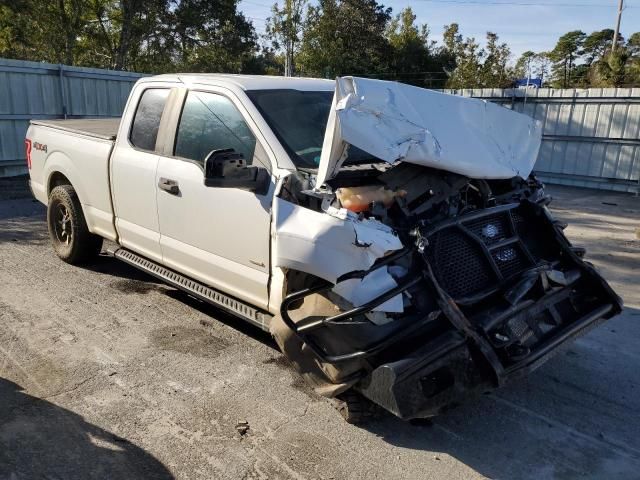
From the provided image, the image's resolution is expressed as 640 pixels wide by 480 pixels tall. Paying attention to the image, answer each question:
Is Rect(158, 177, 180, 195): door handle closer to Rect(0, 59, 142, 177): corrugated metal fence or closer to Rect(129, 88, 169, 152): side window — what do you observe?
Rect(129, 88, 169, 152): side window

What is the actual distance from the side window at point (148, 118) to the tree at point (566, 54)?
4209cm

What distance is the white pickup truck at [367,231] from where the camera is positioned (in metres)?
2.90

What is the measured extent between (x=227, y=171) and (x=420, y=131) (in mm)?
1141

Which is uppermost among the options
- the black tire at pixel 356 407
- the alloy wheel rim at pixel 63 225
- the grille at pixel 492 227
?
the grille at pixel 492 227

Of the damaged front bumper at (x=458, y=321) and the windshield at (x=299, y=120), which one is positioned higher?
the windshield at (x=299, y=120)

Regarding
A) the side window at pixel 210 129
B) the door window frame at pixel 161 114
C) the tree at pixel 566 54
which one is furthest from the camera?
the tree at pixel 566 54

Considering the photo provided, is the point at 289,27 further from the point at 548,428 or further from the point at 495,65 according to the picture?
the point at 548,428

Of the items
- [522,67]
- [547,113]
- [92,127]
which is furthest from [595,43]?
[92,127]

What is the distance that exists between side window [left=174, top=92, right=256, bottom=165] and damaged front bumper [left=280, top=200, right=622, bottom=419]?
1.31 metres

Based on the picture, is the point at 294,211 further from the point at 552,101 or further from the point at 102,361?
the point at 552,101

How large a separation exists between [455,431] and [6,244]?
20.1 ft

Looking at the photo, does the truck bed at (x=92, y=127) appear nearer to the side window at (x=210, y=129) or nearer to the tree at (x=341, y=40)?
the side window at (x=210, y=129)

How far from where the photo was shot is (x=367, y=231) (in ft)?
9.24

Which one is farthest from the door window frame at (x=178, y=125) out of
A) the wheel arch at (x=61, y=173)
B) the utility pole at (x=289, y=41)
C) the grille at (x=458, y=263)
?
the utility pole at (x=289, y=41)
